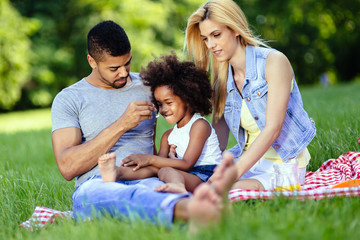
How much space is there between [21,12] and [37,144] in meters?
17.3

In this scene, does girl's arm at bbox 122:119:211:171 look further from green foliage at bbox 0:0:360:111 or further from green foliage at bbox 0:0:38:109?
green foliage at bbox 0:0:38:109

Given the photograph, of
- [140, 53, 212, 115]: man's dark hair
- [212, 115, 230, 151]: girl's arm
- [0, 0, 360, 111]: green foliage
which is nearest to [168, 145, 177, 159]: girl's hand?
[140, 53, 212, 115]: man's dark hair

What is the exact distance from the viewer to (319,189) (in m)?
Answer: 2.84

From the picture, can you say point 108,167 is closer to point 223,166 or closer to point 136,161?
point 136,161

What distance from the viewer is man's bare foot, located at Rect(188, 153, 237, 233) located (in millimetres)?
1927

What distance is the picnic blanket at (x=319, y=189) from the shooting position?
2654 millimetres

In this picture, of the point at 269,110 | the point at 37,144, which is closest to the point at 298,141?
the point at 269,110

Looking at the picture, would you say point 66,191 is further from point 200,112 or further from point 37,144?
point 37,144

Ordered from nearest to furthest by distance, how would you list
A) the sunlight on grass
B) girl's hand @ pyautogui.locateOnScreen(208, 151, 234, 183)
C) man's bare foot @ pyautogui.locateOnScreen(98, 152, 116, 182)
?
girl's hand @ pyautogui.locateOnScreen(208, 151, 234, 183) → man's bare foot @ pyautogui.locateOnScreen(98, 152, 116, 182) → the sunlight on grass

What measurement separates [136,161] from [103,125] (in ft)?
1.44

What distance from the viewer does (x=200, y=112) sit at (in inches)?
134

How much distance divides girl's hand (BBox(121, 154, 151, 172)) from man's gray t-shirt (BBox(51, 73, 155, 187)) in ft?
0.56

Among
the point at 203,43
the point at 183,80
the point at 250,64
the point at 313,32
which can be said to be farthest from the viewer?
the point at 313,32

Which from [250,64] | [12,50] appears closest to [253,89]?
[250,64]
